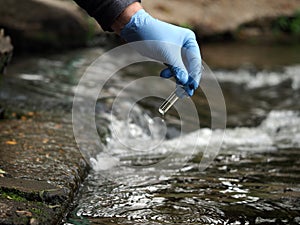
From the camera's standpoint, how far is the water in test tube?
239cm

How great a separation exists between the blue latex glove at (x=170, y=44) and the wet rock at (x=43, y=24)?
15.7ft

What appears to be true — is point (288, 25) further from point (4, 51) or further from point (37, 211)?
point (37, 211)

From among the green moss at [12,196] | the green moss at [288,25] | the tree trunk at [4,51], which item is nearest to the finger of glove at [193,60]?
the green moss at [12,196]

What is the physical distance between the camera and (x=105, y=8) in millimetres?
2330

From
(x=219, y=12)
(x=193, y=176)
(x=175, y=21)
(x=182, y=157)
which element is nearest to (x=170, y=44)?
(x=193, y=176)

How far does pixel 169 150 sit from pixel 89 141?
58cm

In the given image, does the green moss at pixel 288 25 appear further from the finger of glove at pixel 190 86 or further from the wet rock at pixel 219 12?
the finger of glove at pixel 190 86

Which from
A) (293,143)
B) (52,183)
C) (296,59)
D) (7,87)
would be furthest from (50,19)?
(52,183)

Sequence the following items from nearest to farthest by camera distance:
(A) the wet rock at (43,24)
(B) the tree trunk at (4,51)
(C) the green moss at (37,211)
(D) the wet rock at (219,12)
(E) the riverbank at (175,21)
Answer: (C) the green moss at (37,211)
(B) the tree trunk at (4,51)
(A) the wet rock at (43,24)
(E) the riverbank at (175,21)
(D) the wet rock at (219,12)

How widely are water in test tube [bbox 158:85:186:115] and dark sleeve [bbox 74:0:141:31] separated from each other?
446 millimetres

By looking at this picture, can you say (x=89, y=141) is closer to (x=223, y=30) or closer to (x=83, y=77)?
(x=83, y=77)

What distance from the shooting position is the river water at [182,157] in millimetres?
2400

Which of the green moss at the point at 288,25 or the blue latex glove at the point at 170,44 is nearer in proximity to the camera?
the blue latex glove at the point at 170,44

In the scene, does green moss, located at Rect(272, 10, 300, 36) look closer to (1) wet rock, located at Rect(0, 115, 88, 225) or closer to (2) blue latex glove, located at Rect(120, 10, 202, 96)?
(1) wet rock, located at Rect(0, 115, 88, 225)
